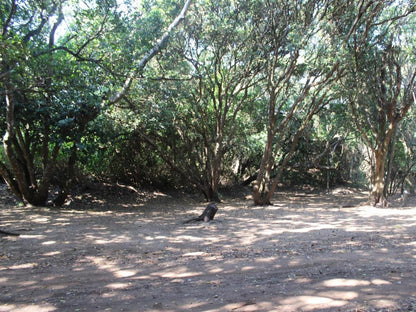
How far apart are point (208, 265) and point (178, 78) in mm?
7643

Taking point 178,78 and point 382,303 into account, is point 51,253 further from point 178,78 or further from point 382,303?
point 178,78

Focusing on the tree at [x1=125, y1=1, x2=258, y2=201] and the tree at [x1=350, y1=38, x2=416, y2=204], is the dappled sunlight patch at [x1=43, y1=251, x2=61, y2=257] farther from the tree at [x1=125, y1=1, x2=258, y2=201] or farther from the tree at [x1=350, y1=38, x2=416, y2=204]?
the tree at [x1=350, y1=38, x2=416, y2=204]

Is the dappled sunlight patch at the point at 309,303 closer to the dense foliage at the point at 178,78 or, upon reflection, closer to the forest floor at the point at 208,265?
the forest floor at the point at 208,265

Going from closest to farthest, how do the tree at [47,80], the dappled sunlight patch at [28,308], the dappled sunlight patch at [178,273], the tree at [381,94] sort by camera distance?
the dappled sunlight patch at [28,308], the dappled sunlight patch at [178,273], the tree at [47,80], the tree at [381,94]

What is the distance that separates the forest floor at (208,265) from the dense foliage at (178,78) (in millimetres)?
2977

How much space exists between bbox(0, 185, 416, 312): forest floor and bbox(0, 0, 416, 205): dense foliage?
2.98 metres

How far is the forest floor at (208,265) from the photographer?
11.4 ft

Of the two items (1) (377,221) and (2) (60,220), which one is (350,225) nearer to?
(1) (377,221)

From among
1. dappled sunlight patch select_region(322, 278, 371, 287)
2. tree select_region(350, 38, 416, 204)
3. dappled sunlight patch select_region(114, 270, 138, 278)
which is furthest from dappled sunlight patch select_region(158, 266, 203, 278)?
tree select_region(350, 38, 416, 204)

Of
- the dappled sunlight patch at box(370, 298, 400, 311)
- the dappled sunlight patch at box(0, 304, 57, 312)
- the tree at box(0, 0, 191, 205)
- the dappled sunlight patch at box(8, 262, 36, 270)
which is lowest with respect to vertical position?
the dappled sunlight patch at box(0, 304, 57, 312)

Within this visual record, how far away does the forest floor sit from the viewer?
348 cm

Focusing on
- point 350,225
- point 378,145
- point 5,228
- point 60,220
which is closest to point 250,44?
point 378,145

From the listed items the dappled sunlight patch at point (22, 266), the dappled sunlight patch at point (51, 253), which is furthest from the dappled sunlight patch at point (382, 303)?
the dappled sunlight patch at point (51, 253)

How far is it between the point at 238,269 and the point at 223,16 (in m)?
8.79
